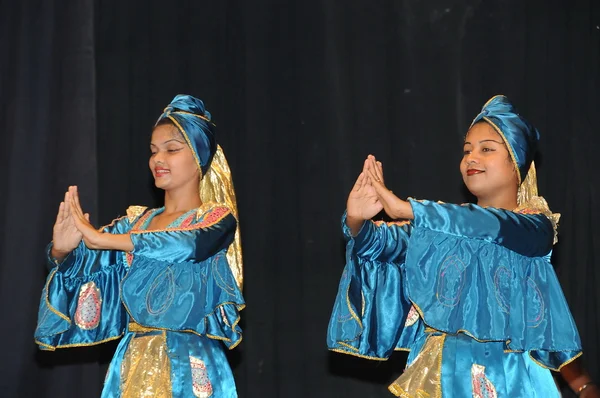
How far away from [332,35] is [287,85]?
33 centimetres

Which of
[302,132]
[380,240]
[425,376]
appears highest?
[302,132]

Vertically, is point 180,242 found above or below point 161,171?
below

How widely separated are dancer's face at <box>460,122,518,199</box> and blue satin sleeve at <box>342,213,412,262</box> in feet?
1.03

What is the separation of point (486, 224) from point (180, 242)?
3.51 feet

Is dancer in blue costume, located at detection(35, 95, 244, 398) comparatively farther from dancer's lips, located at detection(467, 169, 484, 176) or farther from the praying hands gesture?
dancer's lips, located at detection(467, 169, 484, 176)

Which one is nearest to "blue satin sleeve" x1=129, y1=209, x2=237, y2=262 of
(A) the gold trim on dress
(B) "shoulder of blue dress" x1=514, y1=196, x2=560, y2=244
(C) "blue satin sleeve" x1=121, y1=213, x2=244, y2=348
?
(C) "blue satin sleeve" x1=121, y1=213, x2=244, y2=348

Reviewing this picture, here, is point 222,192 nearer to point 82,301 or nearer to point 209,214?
point 209,214

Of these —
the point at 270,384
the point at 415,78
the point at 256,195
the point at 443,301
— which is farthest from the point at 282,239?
the point at 443,301

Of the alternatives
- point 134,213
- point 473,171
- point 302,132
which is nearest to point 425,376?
point 473,171

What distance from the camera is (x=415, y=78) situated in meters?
4.99

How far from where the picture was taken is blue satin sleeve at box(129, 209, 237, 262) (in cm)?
363

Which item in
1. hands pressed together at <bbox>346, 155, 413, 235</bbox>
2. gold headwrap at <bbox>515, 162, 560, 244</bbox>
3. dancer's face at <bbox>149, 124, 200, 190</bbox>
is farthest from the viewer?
dancer's face at <bbox>149, 124, 200, 190</bbox>

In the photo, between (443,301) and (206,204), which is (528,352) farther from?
(206,204)

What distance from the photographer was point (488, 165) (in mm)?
3598
